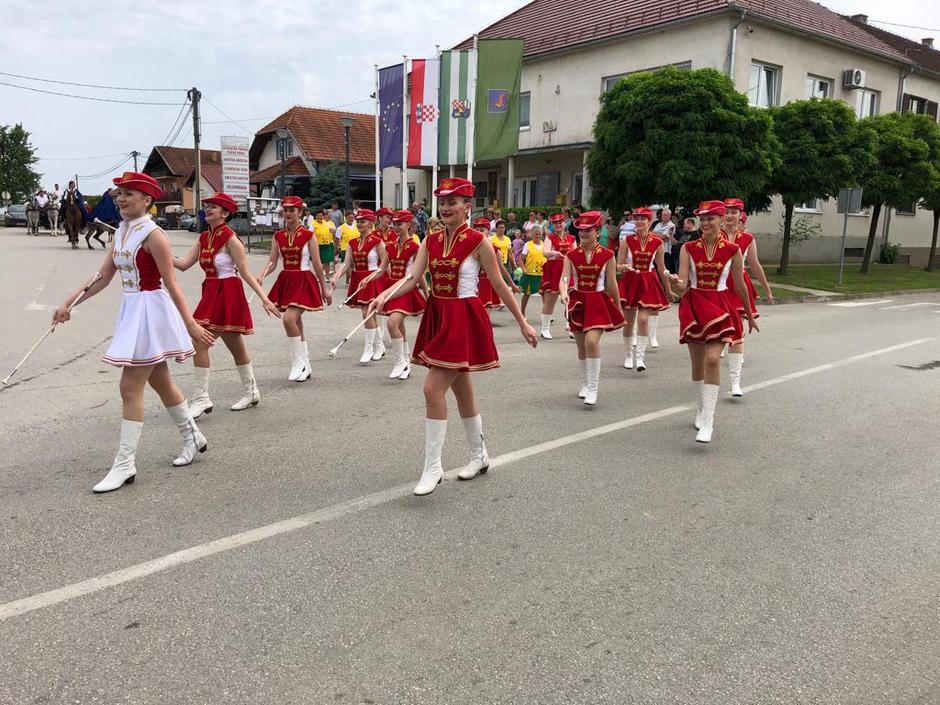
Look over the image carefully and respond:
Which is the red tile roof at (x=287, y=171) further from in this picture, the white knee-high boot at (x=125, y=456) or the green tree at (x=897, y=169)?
the white knee-high boot at (x=125, y=456)

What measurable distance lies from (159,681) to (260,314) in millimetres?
11603

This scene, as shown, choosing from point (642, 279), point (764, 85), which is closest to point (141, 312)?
point (642, 279)

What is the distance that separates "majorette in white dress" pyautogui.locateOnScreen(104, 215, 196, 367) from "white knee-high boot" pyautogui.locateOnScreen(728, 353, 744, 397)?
219 inches

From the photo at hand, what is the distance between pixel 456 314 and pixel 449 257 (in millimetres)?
378

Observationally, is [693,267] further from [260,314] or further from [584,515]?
[260,314]

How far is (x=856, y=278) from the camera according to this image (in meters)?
26.8

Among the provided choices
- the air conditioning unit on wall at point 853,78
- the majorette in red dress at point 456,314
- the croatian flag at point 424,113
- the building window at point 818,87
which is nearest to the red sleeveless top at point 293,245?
the majorette in red dress at point 456,314

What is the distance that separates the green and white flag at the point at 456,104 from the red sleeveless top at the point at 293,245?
53.0ft

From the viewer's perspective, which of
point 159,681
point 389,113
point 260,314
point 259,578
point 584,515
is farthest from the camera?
point 389,113

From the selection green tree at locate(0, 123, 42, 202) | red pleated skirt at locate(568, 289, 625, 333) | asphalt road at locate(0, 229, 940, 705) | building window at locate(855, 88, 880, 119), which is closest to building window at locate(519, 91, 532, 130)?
Result: building window at locate(855, 88, 880, 119)

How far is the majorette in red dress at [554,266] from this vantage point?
12680mm

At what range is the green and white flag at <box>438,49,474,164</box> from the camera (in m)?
23.3

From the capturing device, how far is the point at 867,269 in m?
29.6

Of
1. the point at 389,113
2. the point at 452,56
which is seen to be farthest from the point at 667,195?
the point at 389,113
